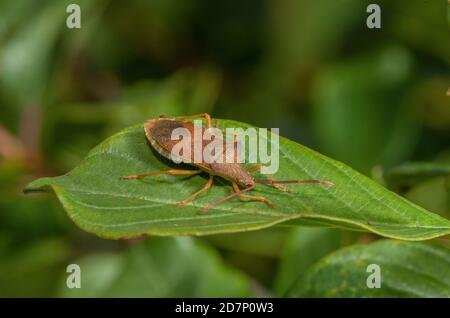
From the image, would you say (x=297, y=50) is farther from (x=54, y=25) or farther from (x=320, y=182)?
(x=320, y=182)

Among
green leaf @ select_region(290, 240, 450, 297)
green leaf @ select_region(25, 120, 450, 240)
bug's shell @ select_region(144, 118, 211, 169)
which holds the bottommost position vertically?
green leaf @ select_region(290, 240, 450, 297)

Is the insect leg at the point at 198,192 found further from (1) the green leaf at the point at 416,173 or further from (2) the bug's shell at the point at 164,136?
(1) the green leaf at the point at 416,173

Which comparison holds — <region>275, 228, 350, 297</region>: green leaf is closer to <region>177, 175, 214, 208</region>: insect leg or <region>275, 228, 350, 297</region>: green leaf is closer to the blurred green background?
the blurred green background

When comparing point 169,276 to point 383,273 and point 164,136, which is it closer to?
point 164,136

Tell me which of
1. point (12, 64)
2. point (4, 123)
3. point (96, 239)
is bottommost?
point (96, 239)

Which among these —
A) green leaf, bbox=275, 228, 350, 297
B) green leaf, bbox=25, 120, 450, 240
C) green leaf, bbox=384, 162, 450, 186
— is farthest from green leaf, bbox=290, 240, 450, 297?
green leaf, bbox=275, 228, 350, 297

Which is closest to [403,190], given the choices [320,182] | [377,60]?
[320,182]

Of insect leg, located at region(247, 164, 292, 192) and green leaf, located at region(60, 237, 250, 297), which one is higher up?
insect leg, located at region(247, 164, 292, 192)
